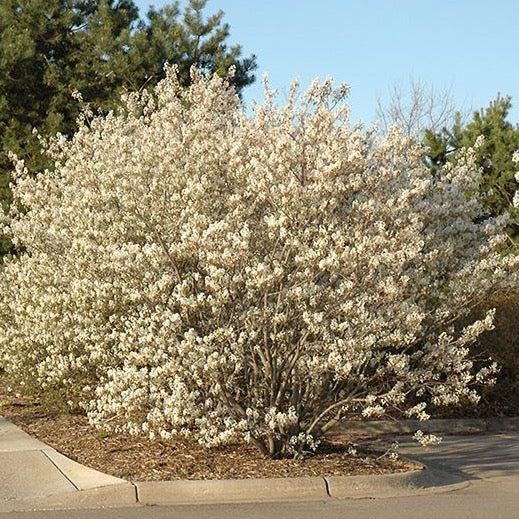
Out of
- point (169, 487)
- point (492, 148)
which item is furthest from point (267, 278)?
point (492, 148)

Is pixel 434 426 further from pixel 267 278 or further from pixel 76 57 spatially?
pixel 76 57

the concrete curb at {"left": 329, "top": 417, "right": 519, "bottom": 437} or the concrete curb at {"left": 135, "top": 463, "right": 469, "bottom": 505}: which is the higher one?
the concrete curb at {"left": 329, "top": 417, "right": 519, "bottom": 437}

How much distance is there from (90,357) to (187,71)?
36.2 ft

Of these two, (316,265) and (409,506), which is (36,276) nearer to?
(316,265)

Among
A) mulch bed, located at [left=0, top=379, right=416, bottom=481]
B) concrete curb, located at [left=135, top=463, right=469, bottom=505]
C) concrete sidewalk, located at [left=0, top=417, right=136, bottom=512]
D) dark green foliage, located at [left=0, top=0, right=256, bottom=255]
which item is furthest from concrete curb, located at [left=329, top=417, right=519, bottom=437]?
dark green foliage, located at [left=0, top=0, right=256, bottom=255]

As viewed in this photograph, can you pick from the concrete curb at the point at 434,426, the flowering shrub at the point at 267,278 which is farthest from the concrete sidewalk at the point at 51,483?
the concrete curb at the point at 434,426

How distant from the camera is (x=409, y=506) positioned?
815cm

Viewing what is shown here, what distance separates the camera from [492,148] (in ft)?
64.7

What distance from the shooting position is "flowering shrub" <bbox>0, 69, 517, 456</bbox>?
346 inches

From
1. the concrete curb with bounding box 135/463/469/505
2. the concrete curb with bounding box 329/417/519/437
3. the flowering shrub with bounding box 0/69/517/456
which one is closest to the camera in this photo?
the concrete curb with bounding box 135/463/469/505

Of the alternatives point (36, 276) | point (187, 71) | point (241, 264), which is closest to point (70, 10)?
point (187, 71)

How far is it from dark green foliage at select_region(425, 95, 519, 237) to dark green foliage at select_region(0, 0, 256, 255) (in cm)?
460

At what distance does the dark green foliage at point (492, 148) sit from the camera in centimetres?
1884

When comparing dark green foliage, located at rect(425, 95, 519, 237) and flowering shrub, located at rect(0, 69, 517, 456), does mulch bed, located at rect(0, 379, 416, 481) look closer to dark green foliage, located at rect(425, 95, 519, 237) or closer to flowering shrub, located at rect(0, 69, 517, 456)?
flowering shrub, located at rect(0, 69, 517, 456)
